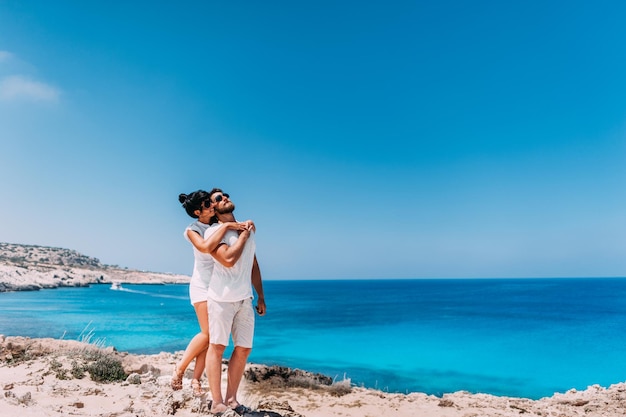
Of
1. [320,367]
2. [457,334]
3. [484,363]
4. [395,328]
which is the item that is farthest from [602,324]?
→ [320,367]

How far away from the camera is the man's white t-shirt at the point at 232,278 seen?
382 cm

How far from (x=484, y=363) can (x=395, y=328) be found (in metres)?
13.5

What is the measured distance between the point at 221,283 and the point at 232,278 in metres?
0.12

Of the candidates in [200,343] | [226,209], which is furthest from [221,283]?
[200,343]

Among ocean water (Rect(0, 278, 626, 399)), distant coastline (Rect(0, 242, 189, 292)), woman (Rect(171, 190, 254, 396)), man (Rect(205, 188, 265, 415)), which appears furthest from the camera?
→ distant coastline (Rect(0, 242, 189, 292))

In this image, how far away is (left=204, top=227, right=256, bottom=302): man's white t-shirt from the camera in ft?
12.5

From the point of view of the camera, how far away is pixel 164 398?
14.0 ft

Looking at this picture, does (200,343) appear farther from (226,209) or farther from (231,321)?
(226,209)

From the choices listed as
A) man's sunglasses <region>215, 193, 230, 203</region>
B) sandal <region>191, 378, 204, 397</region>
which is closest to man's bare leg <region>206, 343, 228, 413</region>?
sandal <region>191, 378, 204, 397</region>

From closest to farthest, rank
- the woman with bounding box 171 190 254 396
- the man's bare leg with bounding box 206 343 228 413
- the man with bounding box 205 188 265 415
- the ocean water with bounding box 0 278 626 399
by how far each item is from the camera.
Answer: the man with bounding box 205 188 265 415 < the man's bare leg with bounding box 206 343 228 413 < the woman with bounding box 171 190 254 396 < the ocean water with bounding box 0 278 626 399

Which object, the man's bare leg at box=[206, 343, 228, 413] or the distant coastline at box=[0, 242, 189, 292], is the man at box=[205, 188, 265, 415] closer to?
the man's bare leg at box=[206, 343, 228, 413]

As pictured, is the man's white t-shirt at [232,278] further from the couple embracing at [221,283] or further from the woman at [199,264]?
the woman at [199,264]

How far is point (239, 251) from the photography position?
3.74 m

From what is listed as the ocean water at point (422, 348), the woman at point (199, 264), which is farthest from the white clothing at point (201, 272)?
the ocean water at point (422, 348)
